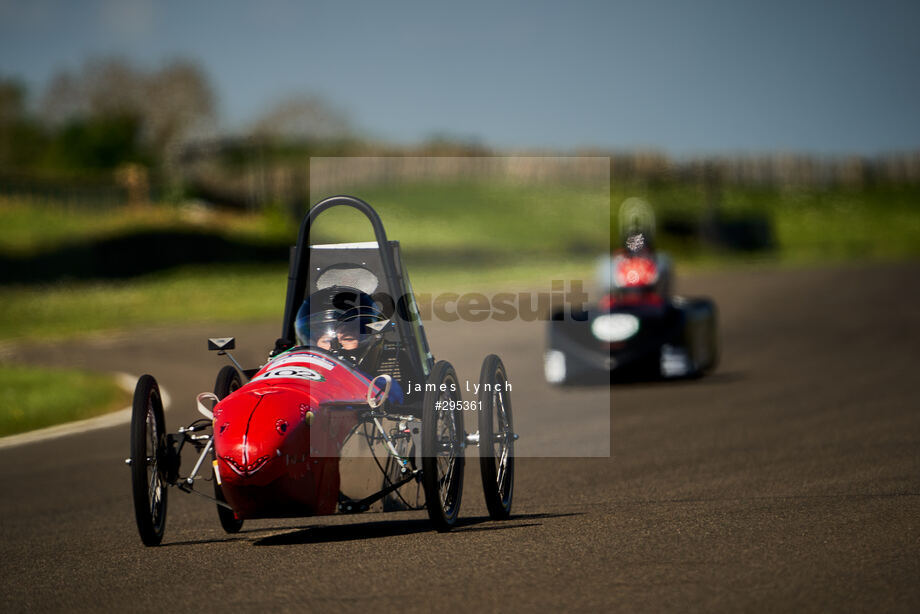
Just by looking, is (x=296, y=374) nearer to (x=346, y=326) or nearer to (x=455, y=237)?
(x=346, y=326)

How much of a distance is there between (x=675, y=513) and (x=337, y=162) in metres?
61.0

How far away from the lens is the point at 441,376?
672cm

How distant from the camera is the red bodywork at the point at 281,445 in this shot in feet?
19.9

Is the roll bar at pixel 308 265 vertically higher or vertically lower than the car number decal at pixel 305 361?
higher

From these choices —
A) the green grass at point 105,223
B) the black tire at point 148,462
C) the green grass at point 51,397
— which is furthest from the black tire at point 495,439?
the green grass at point 105,223

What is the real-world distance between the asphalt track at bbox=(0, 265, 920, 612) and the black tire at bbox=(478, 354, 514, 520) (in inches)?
6.2

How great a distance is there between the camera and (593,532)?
21.3 ft

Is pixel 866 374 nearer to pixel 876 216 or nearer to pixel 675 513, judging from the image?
pixel 675 513

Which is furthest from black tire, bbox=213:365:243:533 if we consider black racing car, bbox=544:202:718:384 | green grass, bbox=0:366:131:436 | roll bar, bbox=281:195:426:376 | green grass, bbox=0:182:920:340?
green grass, bbox=0:182:920:340

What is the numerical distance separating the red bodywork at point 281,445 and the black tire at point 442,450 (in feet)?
1.43

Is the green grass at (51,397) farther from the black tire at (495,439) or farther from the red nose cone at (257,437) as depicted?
the red nose cone at (257,437)

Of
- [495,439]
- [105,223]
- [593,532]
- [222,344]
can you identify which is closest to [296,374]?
[222,344]

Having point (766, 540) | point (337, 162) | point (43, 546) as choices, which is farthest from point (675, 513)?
point (337, 162)

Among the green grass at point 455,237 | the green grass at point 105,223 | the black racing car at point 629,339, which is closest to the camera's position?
the black racing car at point 629,339
